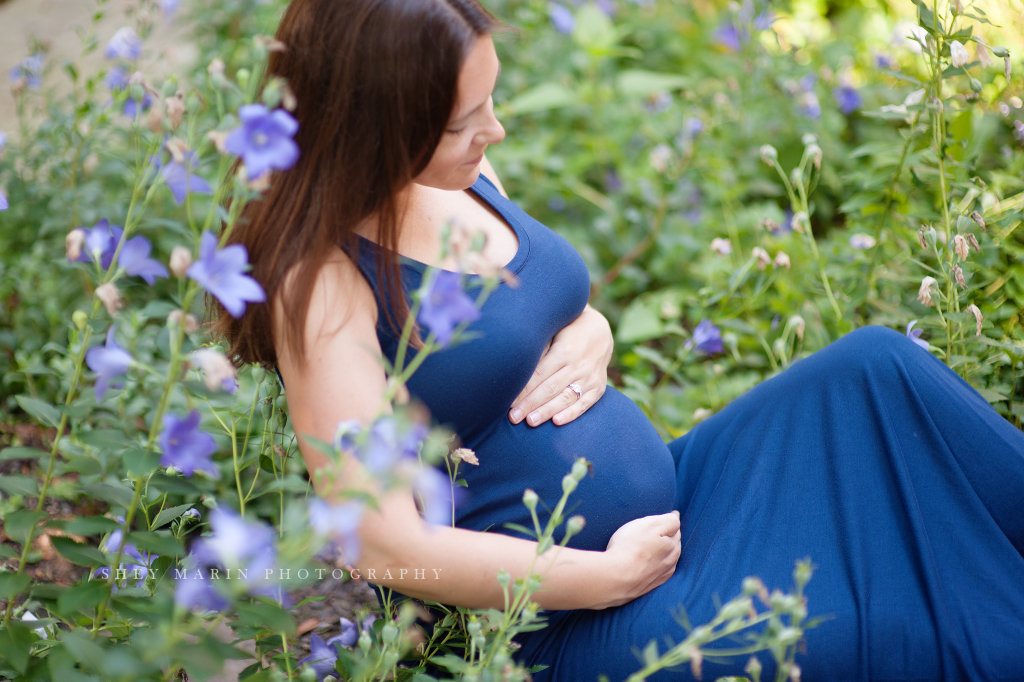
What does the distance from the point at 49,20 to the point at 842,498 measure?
196 inches

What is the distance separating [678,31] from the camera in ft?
13.5

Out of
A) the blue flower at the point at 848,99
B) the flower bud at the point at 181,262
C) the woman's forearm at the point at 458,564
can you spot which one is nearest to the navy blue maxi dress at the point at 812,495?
the woman's forearm at the point at 458,564

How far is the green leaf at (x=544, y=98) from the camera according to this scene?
3051mm

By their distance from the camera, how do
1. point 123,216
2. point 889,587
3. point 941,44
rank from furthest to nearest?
point 123,216, point 941,44, point 889,587

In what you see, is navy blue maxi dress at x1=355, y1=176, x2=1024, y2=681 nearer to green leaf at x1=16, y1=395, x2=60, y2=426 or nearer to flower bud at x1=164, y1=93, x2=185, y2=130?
flower bud at x1=164, y1=93, x2=185, y2=130

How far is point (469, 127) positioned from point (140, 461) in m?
0.63

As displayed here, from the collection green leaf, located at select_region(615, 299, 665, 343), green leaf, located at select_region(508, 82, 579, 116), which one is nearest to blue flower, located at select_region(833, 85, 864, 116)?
green leaf, located at select_region(508, 82, 579, 116)

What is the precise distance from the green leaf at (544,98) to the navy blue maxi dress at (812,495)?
1844mm

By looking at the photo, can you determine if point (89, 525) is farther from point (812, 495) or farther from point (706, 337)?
point (706, 337)

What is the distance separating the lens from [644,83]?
10.9ft

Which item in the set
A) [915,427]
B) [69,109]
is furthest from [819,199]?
[69,109]

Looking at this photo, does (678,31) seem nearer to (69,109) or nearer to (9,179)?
(69,109)

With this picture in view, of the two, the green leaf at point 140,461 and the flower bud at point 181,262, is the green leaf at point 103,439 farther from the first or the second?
the flower bud at point 181,262

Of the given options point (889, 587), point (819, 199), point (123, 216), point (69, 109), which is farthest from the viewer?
point (69, 109)
